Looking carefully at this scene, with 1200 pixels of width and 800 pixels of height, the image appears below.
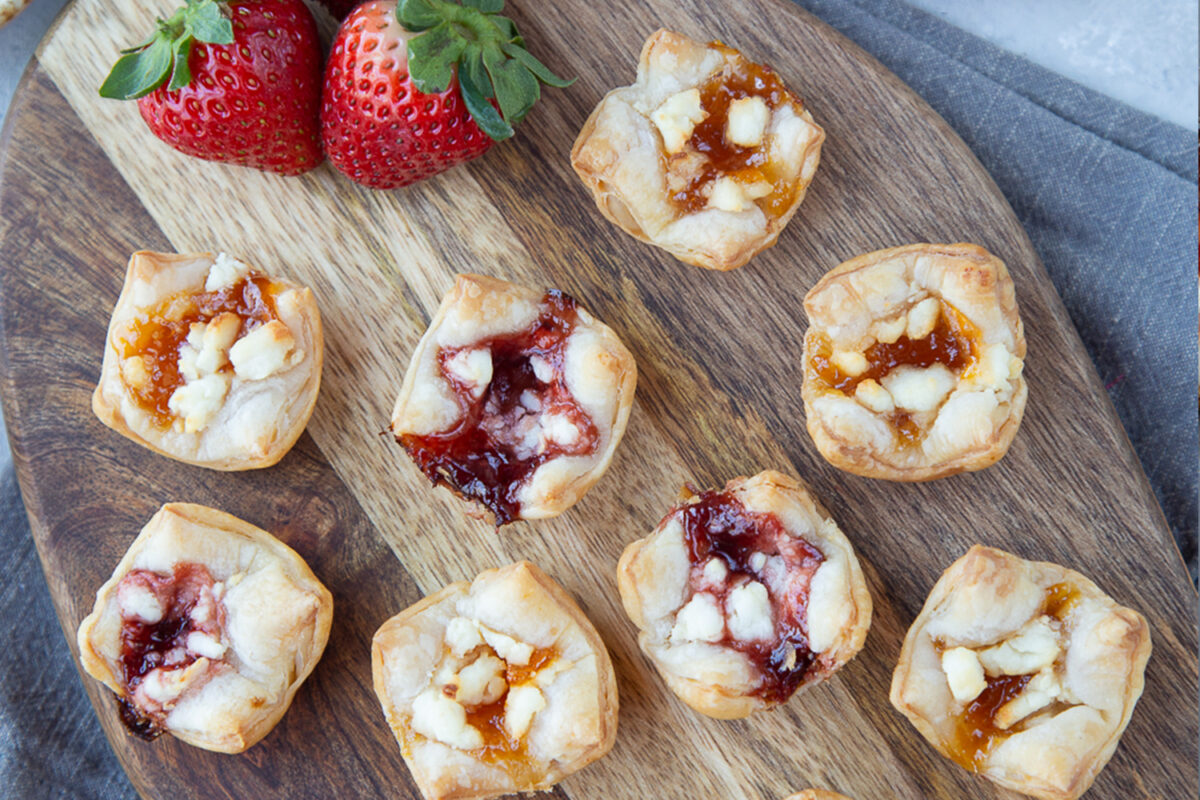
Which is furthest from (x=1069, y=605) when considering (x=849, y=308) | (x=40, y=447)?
(x=40, y=447)

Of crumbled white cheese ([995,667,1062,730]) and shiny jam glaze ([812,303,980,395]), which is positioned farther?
shiny jam glaze ([812,303,980,395])

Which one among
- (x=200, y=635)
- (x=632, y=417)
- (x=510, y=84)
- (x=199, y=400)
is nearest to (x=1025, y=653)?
(x=632, y=417)

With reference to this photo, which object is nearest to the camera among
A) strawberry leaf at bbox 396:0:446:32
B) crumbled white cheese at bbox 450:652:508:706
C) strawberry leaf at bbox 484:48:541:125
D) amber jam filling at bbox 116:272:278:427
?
strawberry leaf at bbox 396:0:446:32

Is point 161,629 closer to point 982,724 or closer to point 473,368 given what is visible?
point 473,368

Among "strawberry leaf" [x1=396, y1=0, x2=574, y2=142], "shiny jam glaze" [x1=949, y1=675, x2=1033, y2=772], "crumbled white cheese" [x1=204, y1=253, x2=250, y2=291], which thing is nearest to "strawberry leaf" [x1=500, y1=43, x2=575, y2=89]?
"strawberry leaf" [x1=396, y1=0, x2=574, y2=142]

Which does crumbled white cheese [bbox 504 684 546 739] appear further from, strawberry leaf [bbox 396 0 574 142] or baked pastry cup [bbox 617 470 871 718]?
strawberry leaf [bbox 396 0 574 142]

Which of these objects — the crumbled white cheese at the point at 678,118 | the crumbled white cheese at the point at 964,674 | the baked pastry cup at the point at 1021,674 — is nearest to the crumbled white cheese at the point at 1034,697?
the baked pastry cup at the point at 1021,674

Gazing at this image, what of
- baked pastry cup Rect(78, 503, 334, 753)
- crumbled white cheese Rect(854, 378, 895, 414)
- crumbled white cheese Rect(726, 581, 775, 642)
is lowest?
crumbled white cheese Rect(726, 581, 775, 642)
